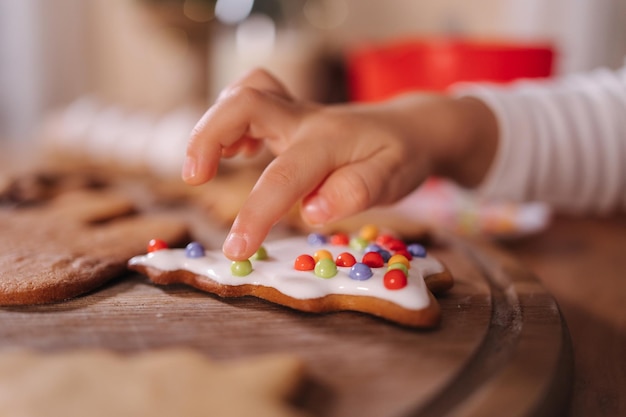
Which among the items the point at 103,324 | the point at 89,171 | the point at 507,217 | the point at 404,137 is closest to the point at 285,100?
the point at 404,137

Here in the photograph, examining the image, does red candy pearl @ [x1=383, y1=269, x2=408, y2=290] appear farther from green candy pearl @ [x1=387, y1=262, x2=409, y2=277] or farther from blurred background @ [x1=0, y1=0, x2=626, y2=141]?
blurred background @ [x1=0, y1=0, x2=626, y2=141]

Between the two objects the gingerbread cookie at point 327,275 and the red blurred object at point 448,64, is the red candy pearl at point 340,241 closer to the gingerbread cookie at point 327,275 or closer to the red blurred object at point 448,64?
the gingerbread cookie at point 327,275

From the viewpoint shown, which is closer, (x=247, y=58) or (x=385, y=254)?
(x=385, y=254)

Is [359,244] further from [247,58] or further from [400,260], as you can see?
[247,58]

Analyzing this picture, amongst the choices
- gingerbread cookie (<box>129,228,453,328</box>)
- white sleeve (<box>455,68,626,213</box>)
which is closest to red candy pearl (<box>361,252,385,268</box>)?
→ gingerbread cookie (<box>129,228,453,328</box>)

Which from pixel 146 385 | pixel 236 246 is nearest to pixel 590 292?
pixel 236 246
